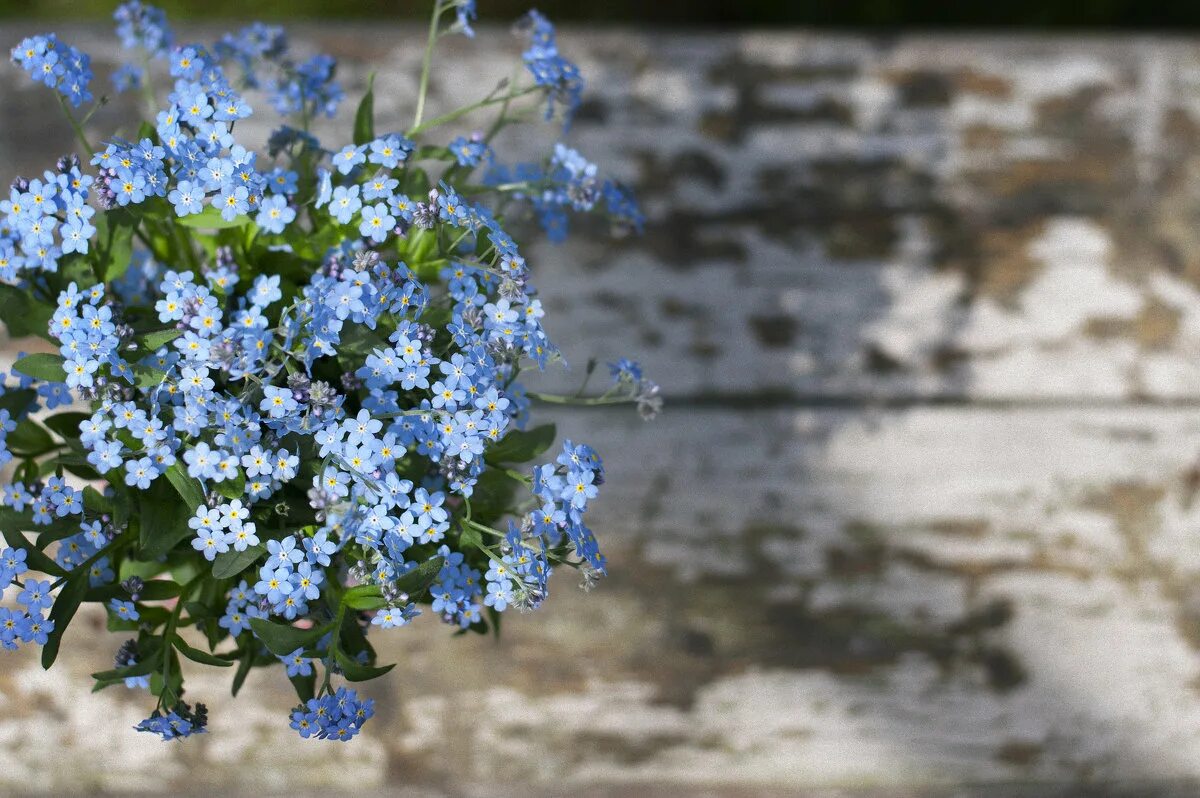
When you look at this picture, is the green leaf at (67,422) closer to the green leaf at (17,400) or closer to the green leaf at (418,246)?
the green leaf at (17,400)

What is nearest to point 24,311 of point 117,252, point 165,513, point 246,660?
point 117,252

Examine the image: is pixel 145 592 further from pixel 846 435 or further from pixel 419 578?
pixel 846 435

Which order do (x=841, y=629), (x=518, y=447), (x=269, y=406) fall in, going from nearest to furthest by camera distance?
(x=269, y=406)
(x=518, y=447)
(x=841, y=629)

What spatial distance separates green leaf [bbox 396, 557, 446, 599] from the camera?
0.59m

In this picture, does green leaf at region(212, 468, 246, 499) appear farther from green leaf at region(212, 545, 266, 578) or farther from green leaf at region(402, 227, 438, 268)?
green leaf at region(402, 227, 438, 268)

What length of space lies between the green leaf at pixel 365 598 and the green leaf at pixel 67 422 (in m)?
0.21

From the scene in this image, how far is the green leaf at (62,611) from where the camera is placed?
1.97 feet

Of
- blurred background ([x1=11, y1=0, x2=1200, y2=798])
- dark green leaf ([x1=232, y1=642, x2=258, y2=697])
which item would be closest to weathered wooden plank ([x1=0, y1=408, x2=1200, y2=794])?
blurred background ([x1=11, y1=0, x2=1200, y2=798])

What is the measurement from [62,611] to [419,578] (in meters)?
0.22

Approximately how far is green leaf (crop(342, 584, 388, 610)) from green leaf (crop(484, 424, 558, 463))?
118 millimetres

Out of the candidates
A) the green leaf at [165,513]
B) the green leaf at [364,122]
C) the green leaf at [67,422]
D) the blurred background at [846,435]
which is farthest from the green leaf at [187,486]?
the blurred background at [846,435]

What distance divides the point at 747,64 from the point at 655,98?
0.13 meters

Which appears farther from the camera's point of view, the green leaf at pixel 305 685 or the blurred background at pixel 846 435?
the blurred background at pixel 846 435

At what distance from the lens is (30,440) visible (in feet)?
2.36
